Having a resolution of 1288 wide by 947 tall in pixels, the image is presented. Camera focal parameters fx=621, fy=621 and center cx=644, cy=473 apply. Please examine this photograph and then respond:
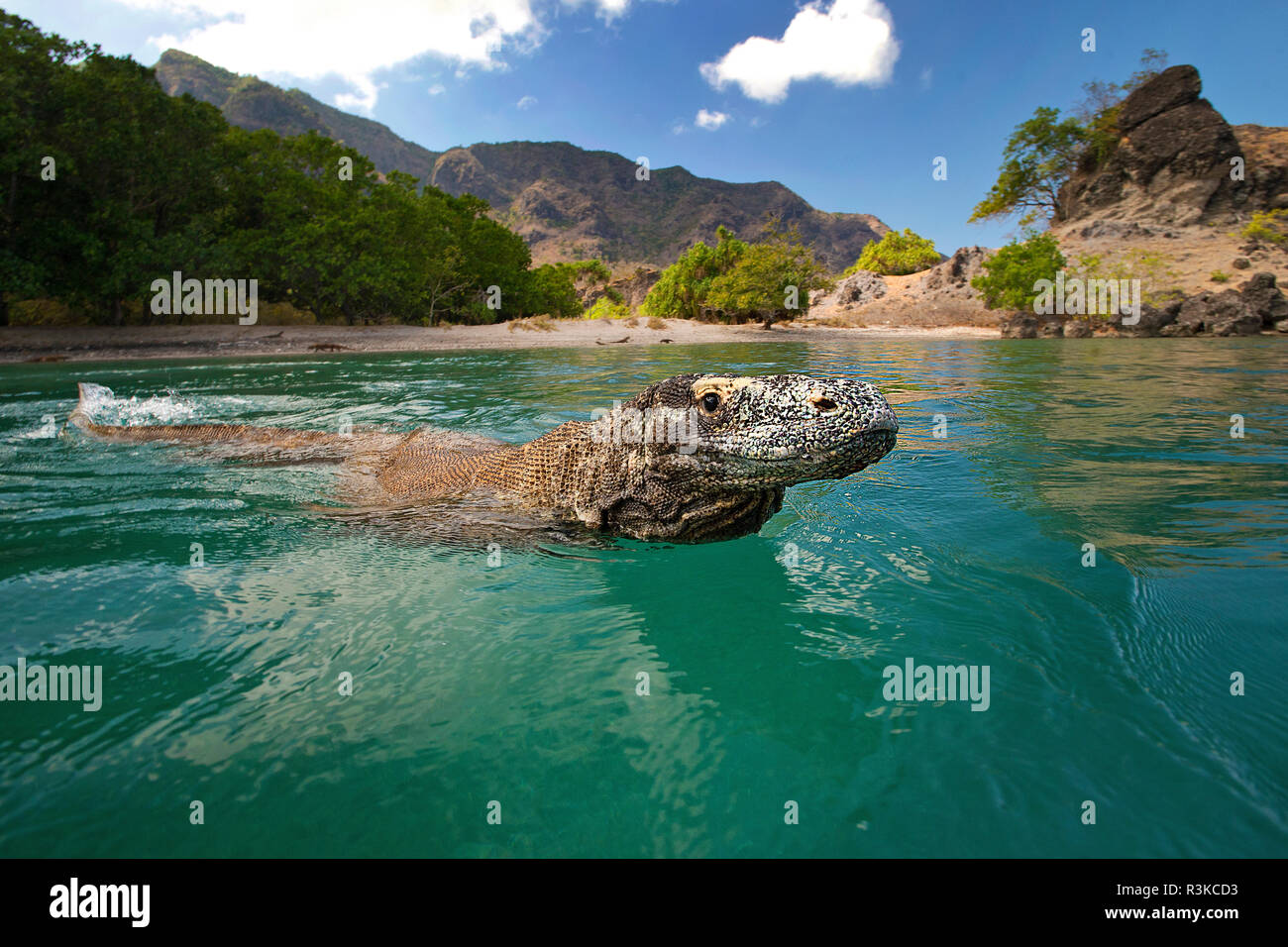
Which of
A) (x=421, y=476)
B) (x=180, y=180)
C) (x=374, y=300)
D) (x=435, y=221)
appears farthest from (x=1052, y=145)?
(x=421, y=476)

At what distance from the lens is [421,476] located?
538 centimetres

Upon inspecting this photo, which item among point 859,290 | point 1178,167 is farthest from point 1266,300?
point 859,290

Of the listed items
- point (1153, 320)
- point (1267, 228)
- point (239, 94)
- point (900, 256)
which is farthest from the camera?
point (239, 94)

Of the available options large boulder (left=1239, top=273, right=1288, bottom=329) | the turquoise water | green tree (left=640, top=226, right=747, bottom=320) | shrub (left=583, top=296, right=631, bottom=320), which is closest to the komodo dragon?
the turquoise water

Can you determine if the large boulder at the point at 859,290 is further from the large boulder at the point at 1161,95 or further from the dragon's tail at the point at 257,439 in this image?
the dragon's tail at the point at 257,439

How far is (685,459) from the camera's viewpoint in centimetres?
369

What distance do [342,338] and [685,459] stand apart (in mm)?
31209

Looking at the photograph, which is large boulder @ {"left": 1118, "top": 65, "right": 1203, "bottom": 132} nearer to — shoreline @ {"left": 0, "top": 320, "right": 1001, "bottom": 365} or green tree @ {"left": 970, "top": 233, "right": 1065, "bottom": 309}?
green tree @ {"left": 970, "top": 233, "right": 1065, "bottom": 309}

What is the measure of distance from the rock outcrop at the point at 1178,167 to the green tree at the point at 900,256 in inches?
615

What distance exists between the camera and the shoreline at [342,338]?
80.1ft

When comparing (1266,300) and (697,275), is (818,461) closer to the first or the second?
(1266,300)

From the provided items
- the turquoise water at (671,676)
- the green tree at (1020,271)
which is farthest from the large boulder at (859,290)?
the turquoise water at (671,676)

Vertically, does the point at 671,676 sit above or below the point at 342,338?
below

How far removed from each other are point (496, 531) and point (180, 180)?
34334 mm
